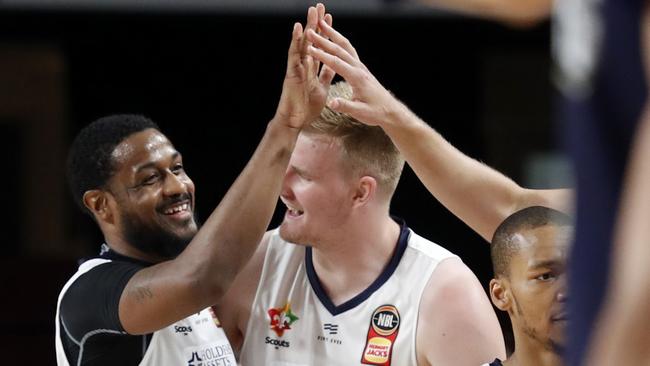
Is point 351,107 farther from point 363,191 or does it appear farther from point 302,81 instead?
point 363,191

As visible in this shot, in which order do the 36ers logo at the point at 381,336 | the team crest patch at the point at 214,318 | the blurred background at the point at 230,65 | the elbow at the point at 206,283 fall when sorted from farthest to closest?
the blurred background at the point at 230,65, the team crest patch at the point at 214,318, the 36ers logo at the point at 381,336, the elbow at the point at 206,283

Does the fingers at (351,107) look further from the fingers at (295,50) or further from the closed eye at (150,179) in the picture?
the closed eye at (150,179)

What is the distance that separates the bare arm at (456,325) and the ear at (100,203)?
0.98 meters

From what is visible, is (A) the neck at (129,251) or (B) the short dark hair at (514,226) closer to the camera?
(B) the short dark hair at (514,226)

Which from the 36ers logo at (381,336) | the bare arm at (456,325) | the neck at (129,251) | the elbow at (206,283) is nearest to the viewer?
the elbow at (206,283)

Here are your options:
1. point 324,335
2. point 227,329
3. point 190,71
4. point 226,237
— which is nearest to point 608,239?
point 226,237

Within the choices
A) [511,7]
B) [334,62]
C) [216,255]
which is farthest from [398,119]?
[511,7]

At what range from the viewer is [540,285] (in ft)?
9.86

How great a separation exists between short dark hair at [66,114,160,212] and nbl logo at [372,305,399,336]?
893mm

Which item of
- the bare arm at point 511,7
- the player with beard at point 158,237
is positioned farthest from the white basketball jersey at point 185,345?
the bare arm at point 511,7

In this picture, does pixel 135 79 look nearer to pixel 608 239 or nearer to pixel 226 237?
pixel 226 237

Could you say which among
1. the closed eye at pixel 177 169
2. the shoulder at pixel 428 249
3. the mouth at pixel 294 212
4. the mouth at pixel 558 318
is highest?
the closed eye at pixel 177 169

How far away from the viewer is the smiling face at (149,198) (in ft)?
10.9

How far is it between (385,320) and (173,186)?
742 mm
